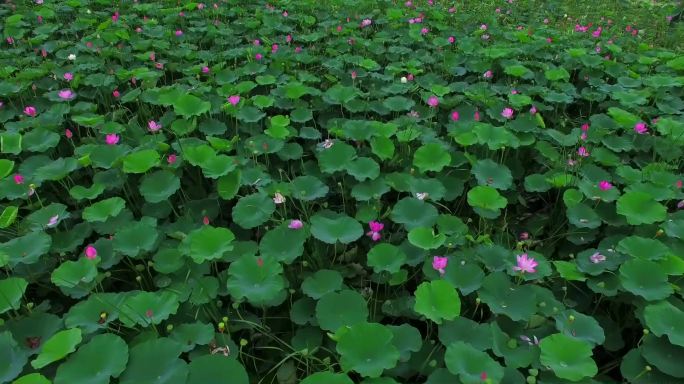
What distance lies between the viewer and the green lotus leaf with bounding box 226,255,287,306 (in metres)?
1.48

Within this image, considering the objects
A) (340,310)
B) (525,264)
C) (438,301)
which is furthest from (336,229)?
(525,264)

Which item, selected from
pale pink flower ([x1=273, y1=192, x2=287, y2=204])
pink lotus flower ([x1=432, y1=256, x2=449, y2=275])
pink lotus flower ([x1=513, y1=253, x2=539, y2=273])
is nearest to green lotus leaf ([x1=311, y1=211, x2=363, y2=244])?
pale pink flower ([x1=273, y1=192, x2=287, y2=204])

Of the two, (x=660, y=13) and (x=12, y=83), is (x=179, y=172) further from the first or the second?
(x=660, y=13)

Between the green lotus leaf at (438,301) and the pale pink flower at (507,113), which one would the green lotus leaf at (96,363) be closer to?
the green lotus leaf at (438,301)

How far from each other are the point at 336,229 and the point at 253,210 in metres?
0.33

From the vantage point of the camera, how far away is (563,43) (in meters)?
3.69

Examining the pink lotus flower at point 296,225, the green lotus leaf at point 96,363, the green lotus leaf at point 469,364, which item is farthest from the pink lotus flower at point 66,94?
the green lotus leaf at point 469,364

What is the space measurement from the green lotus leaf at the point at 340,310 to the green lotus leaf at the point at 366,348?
0.34 feet

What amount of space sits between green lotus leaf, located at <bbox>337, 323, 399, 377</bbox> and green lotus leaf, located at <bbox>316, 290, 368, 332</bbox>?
0.34 ft

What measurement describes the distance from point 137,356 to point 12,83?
7.41ft

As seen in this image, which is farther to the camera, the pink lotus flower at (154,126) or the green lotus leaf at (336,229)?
the pink lotus flower at (154,126)

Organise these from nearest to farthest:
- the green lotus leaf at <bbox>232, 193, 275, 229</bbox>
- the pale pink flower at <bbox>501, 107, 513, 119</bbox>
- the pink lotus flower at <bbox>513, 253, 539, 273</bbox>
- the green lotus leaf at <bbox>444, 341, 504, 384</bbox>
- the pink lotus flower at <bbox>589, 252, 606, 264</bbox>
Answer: the green lotus leaf at <bbox>444, 341, 504, 384</bbox> → the pink lotus flower at <bbox>513, 253, 539, 273</bbox> → the pink lotus flower at <bbox>589, 252, 606, 264</bbox> → the green lotus leaf at <bbox>232, 193, 275, 229</bbox> → the pale pink flower at <bbox>501, 107, 513, 119</bbox>

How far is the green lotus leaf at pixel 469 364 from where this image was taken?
1.23 meters

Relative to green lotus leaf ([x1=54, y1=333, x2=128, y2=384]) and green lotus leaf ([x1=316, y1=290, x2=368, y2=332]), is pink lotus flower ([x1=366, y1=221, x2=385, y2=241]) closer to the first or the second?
green lotus leaf ([x1=316, y1=290, x2=368, y2=332])
